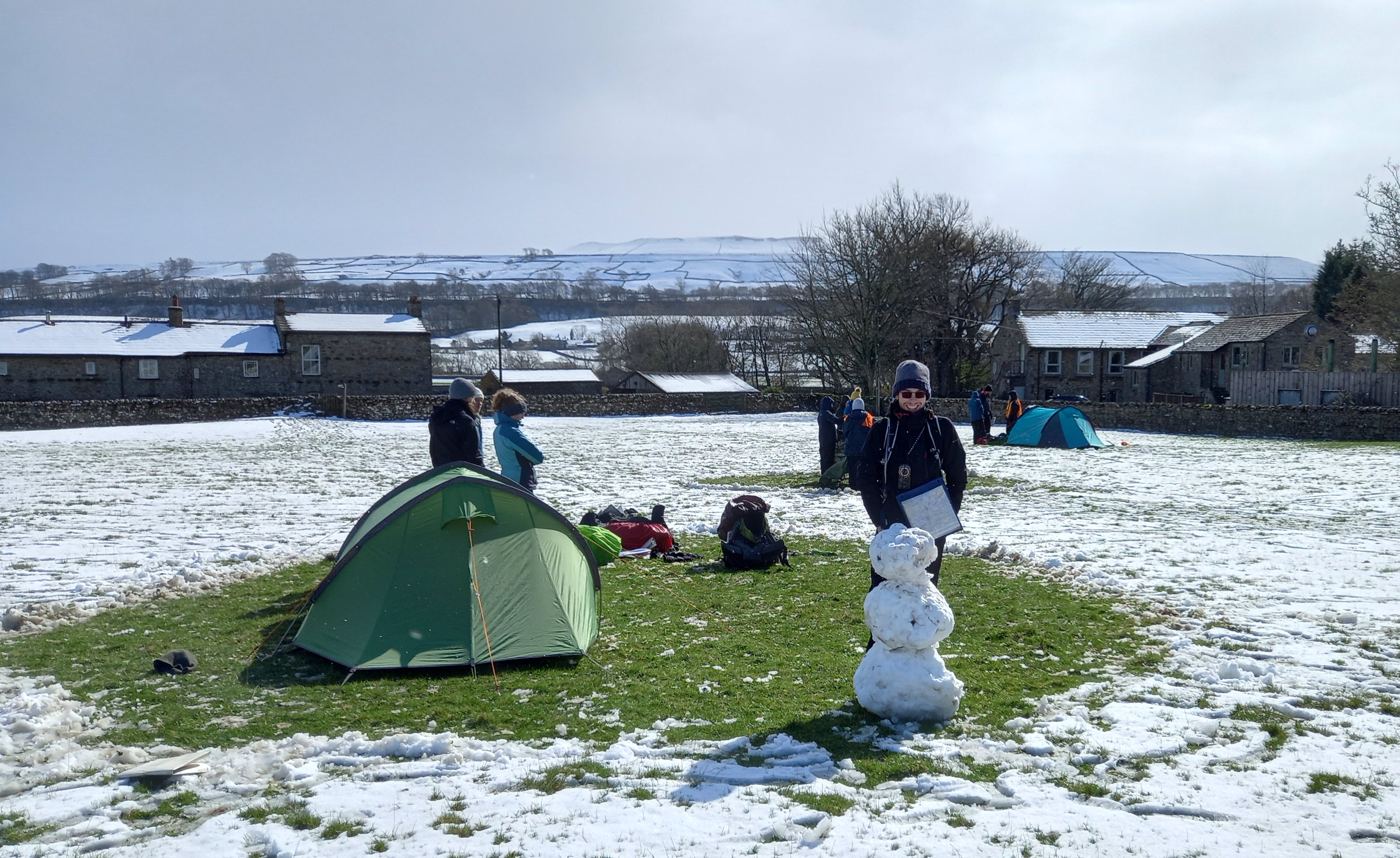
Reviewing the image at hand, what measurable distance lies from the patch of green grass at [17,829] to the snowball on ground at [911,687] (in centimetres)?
432

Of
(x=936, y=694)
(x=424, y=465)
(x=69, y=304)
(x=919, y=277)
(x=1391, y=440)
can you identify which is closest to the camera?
(x=936, y=694)

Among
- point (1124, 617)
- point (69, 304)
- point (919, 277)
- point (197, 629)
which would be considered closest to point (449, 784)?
point (197, 629)

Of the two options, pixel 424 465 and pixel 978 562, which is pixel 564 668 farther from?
pixel 424 465

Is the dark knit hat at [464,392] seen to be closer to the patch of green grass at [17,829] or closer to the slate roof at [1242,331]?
the patch of green grass at [17,829]

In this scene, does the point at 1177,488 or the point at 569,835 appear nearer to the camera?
the point at 569,835

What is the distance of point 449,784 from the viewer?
16.0ft

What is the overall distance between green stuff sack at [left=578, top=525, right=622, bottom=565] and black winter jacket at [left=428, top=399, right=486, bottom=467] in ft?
A: 5.04

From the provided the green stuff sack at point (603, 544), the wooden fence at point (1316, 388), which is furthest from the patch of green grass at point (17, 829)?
the wooden fence at point (1316, 388)

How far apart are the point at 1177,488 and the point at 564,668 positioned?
14479mm

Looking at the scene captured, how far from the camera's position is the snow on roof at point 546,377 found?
6619 centimetres

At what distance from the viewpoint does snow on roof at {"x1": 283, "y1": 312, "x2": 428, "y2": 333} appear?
5291cm

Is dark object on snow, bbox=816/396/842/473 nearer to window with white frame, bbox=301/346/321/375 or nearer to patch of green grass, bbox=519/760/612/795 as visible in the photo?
patch of green grass, bbox=519/760/612/795

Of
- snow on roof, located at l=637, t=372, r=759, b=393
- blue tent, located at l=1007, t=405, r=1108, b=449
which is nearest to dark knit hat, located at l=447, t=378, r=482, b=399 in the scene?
blue tent, located at l=1007, t=405, r=1108, b=449

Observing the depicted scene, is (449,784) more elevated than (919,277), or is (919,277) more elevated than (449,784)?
(919,277)
